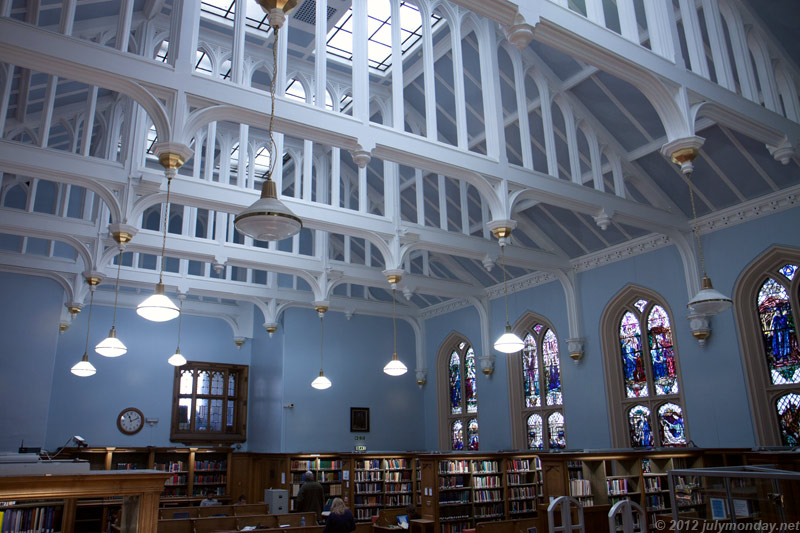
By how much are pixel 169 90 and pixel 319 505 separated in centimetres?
856

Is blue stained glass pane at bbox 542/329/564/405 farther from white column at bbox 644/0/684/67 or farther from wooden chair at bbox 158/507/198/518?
white column at bbox 644/0/684/67

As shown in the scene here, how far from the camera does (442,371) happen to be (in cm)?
1777

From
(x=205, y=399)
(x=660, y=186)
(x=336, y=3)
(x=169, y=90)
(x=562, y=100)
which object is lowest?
(x=205, y=399)

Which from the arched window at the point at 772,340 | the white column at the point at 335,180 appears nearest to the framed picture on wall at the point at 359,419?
the white column at the point at 335,180

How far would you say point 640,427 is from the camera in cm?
1211

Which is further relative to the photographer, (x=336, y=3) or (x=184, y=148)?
(x=336, y=3)

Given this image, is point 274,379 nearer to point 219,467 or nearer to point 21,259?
point 219,467

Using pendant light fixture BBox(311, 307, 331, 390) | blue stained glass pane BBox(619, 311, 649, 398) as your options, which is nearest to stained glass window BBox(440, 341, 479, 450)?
pendant light fixture BBox(311, 307, 331, 390)

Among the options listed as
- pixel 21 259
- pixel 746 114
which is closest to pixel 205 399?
pixel 21 259

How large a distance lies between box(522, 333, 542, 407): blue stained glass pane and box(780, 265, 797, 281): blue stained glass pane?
5.85 m

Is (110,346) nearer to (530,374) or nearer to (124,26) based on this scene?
(124,26)

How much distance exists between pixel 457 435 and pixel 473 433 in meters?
0.77

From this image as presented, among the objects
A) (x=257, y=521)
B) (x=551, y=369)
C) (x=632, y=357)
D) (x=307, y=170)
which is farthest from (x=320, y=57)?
(x=551, y=369)

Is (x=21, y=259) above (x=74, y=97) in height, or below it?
below
